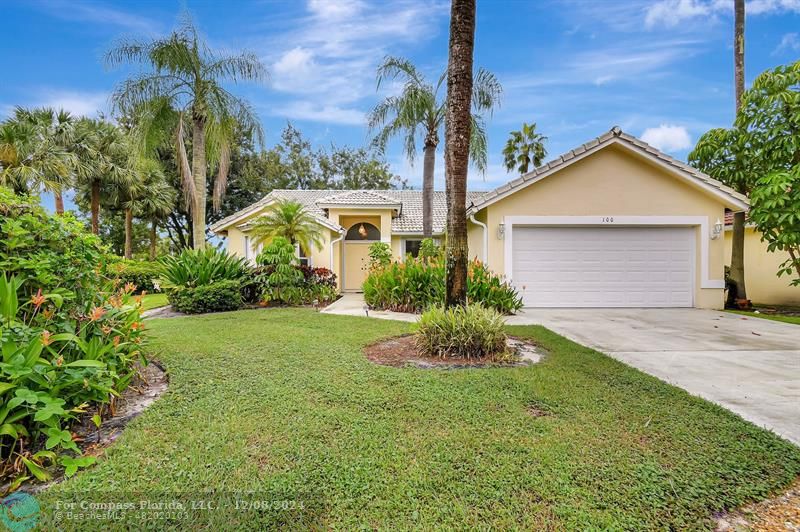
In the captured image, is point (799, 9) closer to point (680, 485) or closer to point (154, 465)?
point (680, 485)

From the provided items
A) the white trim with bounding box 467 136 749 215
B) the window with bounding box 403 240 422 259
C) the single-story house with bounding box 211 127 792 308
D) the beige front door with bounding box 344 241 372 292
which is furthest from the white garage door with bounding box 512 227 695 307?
the beige front door with bounding box 344 241 372 292

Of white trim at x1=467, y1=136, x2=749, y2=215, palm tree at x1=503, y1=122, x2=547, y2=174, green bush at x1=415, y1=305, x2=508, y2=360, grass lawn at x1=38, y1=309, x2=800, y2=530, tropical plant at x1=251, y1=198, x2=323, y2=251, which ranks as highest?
palm tree at x1=503, y1=122, x2=547, y2=174

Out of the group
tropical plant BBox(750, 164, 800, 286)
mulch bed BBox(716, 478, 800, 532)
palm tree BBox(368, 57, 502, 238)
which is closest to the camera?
mulch bed BBox(716, 478, 800, 532)

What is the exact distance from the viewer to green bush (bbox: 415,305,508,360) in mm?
5535

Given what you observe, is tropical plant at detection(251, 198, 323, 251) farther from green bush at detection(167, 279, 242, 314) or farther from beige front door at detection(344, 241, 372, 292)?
beige front door at detection(344, 241, 372, 292)

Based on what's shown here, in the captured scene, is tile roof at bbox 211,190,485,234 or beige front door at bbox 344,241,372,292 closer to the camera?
tile roof at bbox 211,190,485,234

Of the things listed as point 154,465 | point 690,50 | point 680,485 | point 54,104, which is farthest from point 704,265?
point 54,104

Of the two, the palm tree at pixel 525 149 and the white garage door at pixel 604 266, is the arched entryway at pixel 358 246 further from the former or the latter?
the palm tree at pixel 525 149

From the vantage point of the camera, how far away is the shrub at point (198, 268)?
1089 cm

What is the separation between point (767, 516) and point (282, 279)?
11.2 meters

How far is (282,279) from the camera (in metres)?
11.7

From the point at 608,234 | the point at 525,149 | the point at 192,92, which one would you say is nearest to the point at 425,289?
the point at 608,234

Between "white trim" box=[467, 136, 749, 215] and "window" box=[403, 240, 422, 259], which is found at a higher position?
"white trim" box=[467, 136, 749, 215]

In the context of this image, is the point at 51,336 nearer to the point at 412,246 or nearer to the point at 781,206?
the point at 781,206
